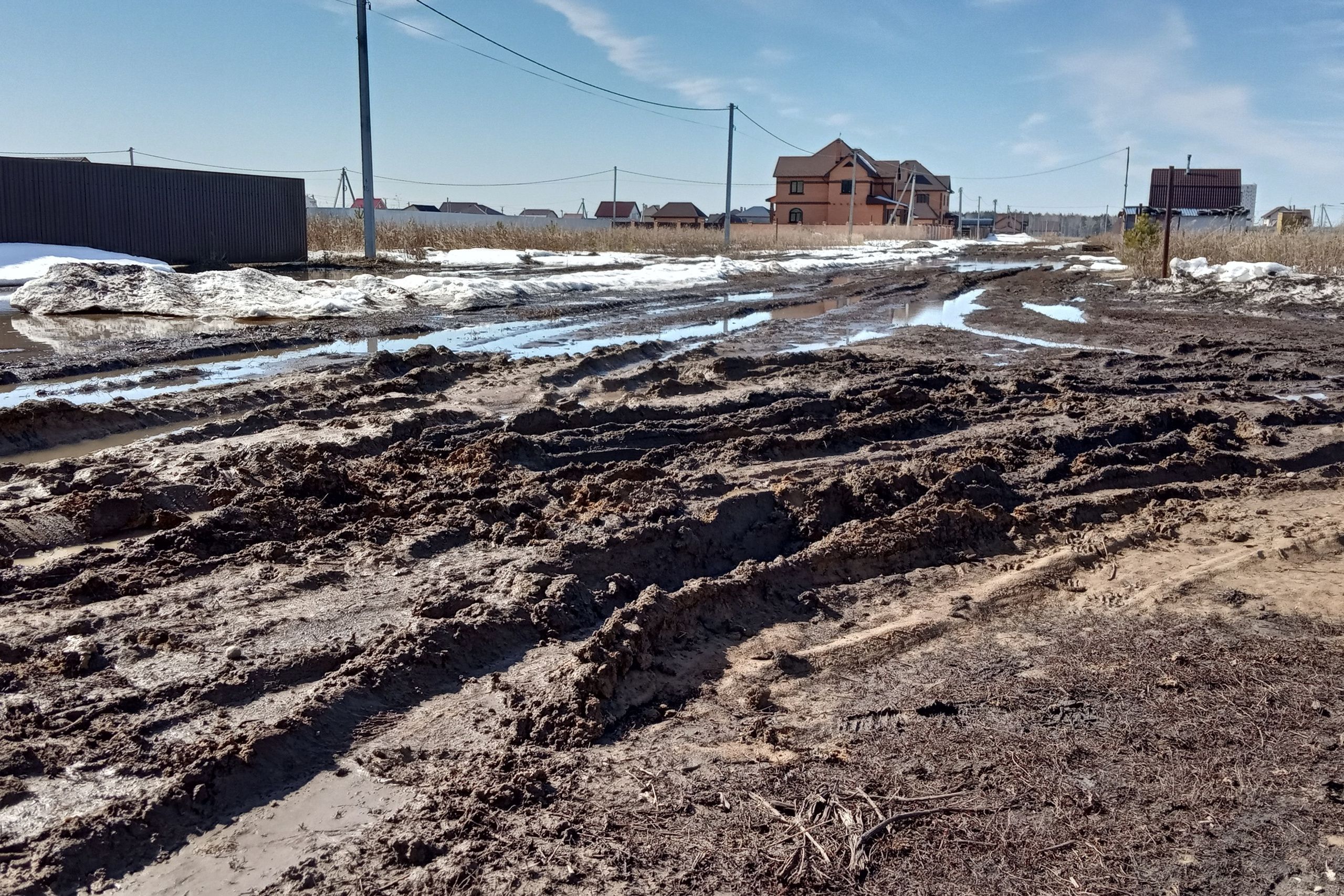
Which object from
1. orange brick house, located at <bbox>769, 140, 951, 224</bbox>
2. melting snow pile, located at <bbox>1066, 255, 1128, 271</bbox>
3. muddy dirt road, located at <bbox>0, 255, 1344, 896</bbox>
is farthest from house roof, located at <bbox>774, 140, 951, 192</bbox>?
muddy dirt road, located at <bbox>0, 255, 1344, 896</bbox>

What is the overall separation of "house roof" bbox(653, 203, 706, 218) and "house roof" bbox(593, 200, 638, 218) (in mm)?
4156

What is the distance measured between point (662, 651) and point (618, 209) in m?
111

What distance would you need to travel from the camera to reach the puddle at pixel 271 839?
8.13 ft

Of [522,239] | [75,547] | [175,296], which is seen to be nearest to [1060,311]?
[175,296]

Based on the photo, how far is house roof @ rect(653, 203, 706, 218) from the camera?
104250 mm

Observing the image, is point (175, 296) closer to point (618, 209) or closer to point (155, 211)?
point (155, 211)

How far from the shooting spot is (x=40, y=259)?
717 inches

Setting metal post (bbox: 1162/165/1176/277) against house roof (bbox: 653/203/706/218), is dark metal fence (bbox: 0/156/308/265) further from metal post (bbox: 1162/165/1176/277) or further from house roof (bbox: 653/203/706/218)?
house roof (bbox: 653/203/706/218)

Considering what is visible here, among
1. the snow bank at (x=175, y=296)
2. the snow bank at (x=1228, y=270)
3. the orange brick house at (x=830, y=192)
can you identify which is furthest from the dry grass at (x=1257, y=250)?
the orange brick house at (x=830, y=192)

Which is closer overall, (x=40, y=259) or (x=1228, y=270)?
(x=40, y=259)

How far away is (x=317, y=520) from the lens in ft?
16.9

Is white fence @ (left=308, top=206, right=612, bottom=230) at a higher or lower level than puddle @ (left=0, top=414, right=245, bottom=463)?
higher

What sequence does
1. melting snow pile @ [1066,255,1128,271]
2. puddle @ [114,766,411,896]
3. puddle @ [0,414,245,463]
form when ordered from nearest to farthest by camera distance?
puddle @ [114,766,411,896]
puddle @ [0,414,245,463]
melting snow pile @ [1066,255,1128,271]

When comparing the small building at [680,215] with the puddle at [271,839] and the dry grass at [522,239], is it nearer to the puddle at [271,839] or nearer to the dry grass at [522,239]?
the dry grass at [522,239]
